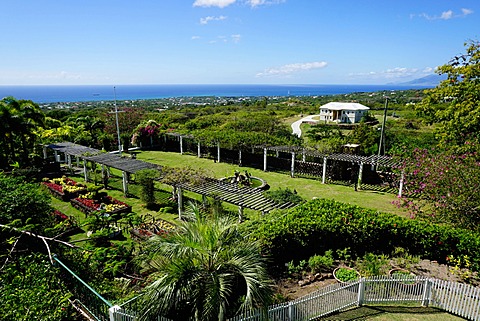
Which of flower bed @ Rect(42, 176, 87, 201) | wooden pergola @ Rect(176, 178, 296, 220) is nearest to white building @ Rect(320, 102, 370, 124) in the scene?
wooden pergola @ Rect(176, 178, 296, 220)

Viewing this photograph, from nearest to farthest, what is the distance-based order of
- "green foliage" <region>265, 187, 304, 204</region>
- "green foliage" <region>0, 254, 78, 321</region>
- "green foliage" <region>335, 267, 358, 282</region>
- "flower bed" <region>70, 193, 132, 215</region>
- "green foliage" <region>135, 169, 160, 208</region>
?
"green foliage" <region>0, 254, 78, 321</region> → "green foliage" <region>335, 267, 358, 282</region> → "green foliage" <region>265, 187, 304, 204</region> → "flower bed" <region>70, 193, 132, 215</region> → "green foliage" <region>135, 169, 160, 208</region>

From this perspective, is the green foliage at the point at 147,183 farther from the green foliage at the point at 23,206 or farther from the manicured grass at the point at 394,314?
the manicured grass at the point at 394,314

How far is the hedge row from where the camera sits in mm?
9383

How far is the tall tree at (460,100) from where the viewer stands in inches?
624

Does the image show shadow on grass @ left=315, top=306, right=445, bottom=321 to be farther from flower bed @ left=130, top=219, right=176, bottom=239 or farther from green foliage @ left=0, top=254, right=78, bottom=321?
flower bed @ left=130, top=219, right=176, bottom=239

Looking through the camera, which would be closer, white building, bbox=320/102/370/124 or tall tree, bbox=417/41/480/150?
tall tree, bbox=417/41/480/150

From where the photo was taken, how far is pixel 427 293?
7.97 meters

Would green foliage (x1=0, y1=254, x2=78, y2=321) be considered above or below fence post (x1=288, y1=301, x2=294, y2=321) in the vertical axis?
above

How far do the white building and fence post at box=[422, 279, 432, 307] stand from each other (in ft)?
169

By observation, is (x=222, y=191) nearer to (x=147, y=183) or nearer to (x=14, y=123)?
(x=147, y=183)

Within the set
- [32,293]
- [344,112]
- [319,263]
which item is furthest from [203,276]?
[344,112]

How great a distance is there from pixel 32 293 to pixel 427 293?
9.29 metres

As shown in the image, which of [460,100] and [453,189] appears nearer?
[453,189]

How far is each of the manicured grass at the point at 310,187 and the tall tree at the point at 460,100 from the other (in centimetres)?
454
